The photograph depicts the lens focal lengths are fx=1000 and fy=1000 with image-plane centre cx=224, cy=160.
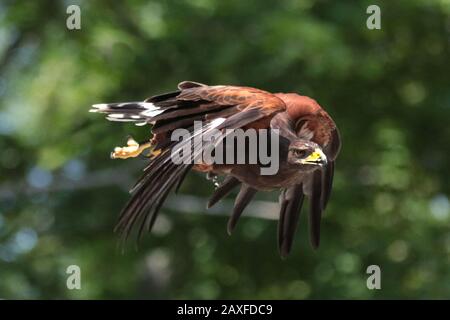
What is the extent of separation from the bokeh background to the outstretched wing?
5828 mm

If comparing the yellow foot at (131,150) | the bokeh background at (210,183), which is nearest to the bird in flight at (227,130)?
the yellow foot at (131,150)

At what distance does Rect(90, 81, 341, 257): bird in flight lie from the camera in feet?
8.02

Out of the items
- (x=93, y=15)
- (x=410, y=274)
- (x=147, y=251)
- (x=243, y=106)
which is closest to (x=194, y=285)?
(x=147, y=251)

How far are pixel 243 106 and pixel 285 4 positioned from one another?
7019mm

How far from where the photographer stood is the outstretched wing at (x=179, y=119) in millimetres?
2434

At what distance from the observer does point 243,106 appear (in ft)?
8.47

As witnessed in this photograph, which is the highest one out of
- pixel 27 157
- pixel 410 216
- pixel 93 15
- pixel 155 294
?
pixel 93 15

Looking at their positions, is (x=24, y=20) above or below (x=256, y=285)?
above

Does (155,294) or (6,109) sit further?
(6,109)

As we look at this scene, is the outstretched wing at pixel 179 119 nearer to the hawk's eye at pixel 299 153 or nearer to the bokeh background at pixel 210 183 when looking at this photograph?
the hawk's eye at pixel 299 153

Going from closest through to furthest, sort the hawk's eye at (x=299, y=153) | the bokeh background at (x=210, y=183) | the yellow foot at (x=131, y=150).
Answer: the hawk's eye at (x=299, y=153)
the yellow foot at (x=131, y=150)
the bokeh background at (x=210, y=183)

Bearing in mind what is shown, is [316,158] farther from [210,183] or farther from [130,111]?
[210,183]

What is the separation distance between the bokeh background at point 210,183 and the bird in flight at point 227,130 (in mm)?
5797
